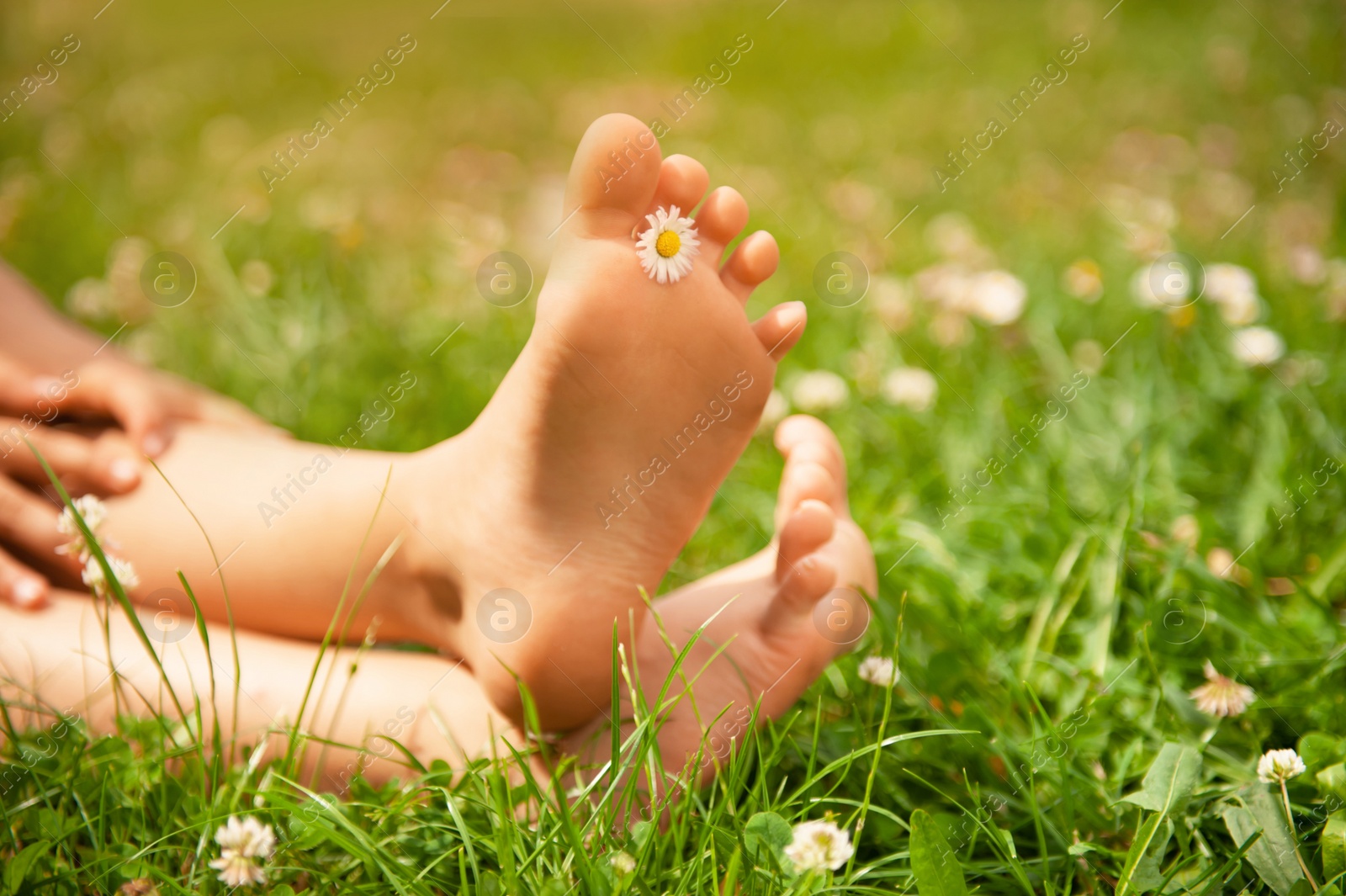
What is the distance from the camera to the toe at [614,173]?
2.97ft

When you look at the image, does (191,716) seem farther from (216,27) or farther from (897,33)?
(216,27)

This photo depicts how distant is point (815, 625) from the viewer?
1.06m

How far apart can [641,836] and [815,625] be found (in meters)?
0.30

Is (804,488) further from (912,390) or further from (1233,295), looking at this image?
(1233,295)

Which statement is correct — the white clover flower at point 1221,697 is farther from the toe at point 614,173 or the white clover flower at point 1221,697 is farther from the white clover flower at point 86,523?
the white clover flower at point 86,523

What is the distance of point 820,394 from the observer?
1.87 metres

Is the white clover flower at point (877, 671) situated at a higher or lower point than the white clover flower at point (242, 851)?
lower

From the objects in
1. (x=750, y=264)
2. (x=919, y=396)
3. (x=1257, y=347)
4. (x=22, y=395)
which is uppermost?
(x=22, y=395)

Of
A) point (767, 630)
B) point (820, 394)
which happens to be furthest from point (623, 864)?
point (820, 394)

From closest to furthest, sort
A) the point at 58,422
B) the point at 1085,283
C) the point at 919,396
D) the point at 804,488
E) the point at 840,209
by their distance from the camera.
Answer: the point at 804,488 → the point at 58,422 → the point at 919,396 → the point at 1085,283 → the point at 840,209

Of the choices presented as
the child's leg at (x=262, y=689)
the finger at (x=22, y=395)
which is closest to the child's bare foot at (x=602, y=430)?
the child's leg at (x=262, y=689)

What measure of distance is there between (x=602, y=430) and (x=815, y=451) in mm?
335

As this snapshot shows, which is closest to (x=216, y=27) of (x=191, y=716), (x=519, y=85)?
(x=519, y=85)

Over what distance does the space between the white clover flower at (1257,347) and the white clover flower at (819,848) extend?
1.33 meters
